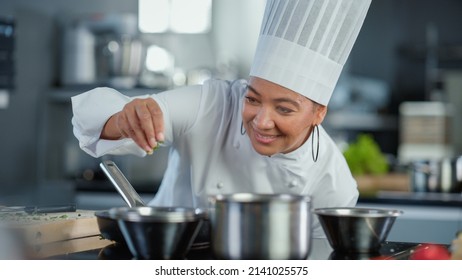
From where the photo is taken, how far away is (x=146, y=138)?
1004mm

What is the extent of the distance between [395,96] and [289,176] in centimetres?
275

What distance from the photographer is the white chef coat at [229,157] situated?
1.28m

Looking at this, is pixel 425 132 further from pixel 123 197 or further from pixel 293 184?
pixel 123 197

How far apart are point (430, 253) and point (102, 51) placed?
206cm

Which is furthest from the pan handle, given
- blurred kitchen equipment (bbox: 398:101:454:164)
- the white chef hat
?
blurred kitchen equipment (bbox: 398:101:454:164)

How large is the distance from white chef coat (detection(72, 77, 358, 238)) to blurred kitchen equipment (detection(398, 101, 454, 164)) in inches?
101

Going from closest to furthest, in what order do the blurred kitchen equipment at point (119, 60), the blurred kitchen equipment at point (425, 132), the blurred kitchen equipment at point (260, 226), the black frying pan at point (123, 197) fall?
the blurred kitchen equipment at point (260, 226), the black frying pan at point (123, 197), the blurred kitchen equipment at point (119, 60), the blurred kitchen equipment at point (425, 132)

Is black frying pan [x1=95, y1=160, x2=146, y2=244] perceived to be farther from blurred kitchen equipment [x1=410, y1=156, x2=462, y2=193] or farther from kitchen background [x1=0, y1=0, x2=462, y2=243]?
blurred kitchen equipment [x1=410, y1=156, x2=462, y2=193]

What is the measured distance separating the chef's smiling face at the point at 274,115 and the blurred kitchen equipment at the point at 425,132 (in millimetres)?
2681

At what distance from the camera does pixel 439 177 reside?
93.1 inches

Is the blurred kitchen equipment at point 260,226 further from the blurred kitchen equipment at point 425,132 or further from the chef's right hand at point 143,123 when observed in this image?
the blurred kitchen equipment at point 425,132

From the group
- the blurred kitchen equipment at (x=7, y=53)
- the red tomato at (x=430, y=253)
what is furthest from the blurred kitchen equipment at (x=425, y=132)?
the red tomato at (x=430, y=253)

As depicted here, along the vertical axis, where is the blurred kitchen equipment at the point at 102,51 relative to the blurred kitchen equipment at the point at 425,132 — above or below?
above
